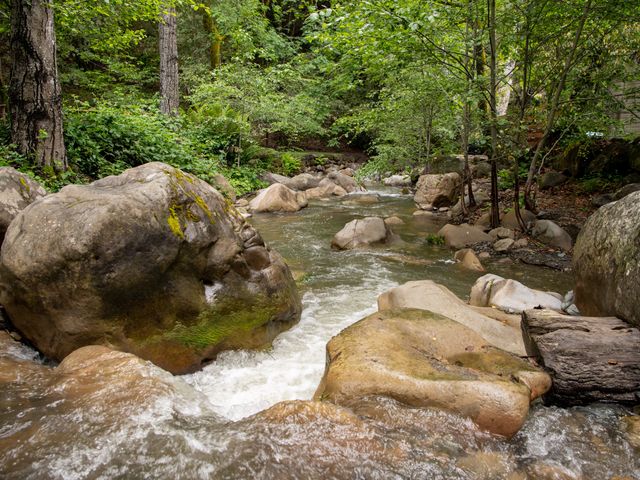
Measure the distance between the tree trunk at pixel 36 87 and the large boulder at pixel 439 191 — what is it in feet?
30.0

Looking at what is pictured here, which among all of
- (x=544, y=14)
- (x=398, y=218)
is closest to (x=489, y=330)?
(x=544, y=14)

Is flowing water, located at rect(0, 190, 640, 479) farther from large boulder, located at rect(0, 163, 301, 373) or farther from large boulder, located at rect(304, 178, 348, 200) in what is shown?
large boulder, located at rect(304, 178, 348, 200)

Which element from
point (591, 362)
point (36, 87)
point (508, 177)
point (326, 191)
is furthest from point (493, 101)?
point (326, 191)

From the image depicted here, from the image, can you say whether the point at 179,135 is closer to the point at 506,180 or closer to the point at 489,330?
the point at 506,180

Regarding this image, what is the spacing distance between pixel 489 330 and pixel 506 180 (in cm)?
938

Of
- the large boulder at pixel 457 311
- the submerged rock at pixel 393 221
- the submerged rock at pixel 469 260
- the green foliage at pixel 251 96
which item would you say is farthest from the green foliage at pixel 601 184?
the green foliage at pixel 251 96

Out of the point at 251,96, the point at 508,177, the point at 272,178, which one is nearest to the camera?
the point at 508,177

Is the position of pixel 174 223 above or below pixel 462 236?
above

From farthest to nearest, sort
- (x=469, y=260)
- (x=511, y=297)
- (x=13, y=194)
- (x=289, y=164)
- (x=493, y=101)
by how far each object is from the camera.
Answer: (x=289, y=164), (x=493, y=101), (x=469, y=260), (x=511, y=297), (x=13, y=194)

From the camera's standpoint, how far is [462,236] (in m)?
8.51

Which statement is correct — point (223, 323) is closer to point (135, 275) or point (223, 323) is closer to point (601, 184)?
point (135, 275)

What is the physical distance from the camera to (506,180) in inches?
485

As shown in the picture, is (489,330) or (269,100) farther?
(269,100)

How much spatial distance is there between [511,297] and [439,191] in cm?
748
